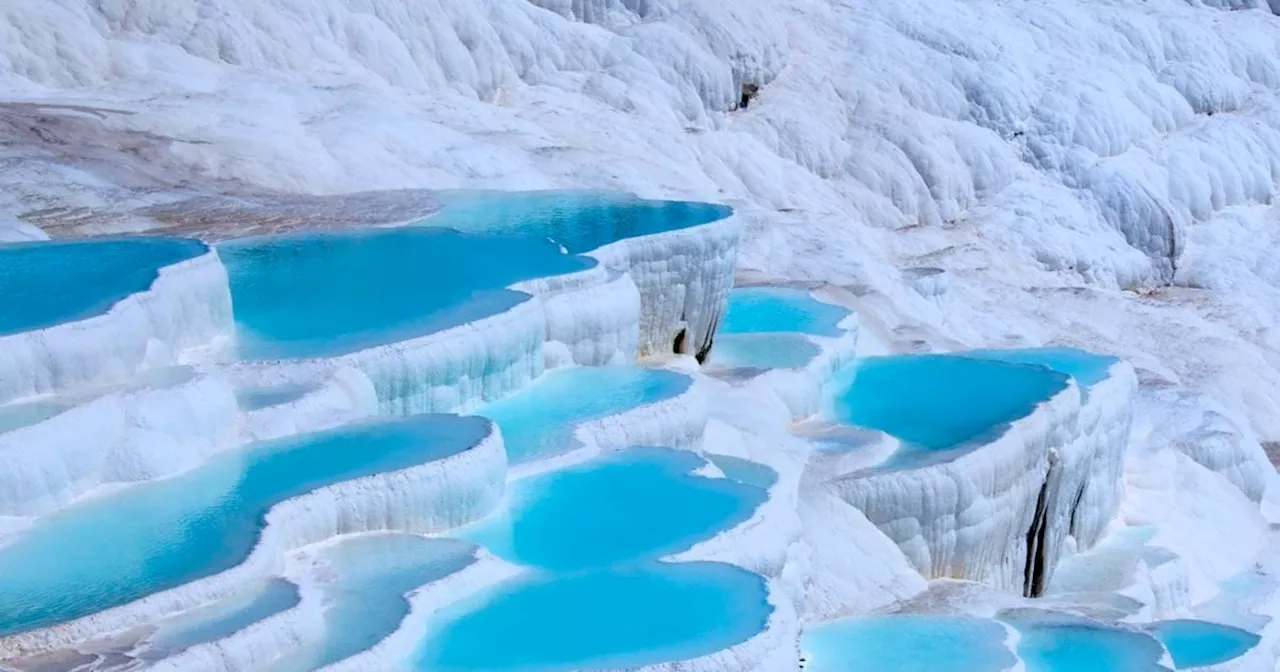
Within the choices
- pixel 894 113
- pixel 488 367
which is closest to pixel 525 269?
pixel 488 367

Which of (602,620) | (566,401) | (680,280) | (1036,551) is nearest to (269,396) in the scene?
(566,401)

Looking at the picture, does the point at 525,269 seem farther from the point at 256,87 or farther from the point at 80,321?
the point at 256,87

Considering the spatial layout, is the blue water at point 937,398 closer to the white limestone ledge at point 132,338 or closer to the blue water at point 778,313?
the blue water at point 778,313

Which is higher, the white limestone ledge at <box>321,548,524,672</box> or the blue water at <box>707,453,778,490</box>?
the white limestone ledge at <box>321,548,524,672</box>

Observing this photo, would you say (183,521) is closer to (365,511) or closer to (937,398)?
(365,511)

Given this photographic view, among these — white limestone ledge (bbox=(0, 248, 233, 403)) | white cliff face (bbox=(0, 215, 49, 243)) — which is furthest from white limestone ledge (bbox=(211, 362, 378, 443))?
white cliff face (bbox=(0, 215, 49, 243))

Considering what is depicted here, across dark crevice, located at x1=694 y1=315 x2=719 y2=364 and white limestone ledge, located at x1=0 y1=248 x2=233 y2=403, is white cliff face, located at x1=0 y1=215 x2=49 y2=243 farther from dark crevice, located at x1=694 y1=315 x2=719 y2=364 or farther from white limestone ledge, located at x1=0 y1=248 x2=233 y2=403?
dark crevice, located at x1=694 y1=315 x2=719 y2=364
